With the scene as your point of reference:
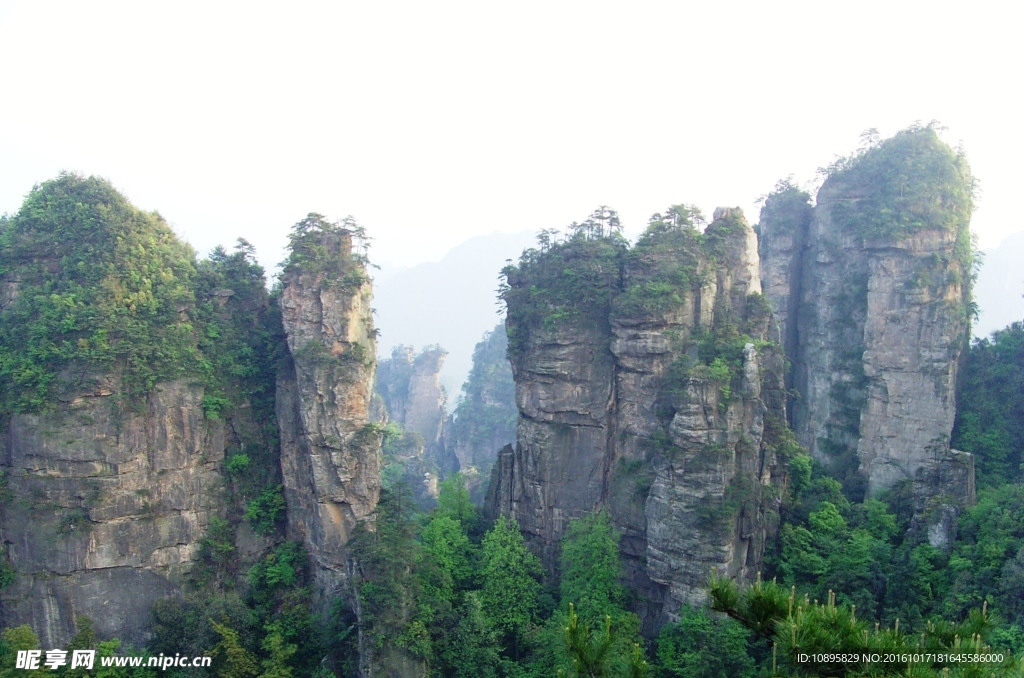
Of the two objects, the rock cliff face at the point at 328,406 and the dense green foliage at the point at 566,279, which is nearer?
the rock cliff face at the point at 328,406

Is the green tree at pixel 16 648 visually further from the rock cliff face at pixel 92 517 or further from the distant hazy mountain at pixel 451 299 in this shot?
the distant hazy mountain at pixel 451 299

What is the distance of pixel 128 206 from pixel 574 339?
15275 millimetres

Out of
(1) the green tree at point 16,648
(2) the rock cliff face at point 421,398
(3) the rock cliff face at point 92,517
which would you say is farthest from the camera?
(2) the rock cliff face at point 421,398

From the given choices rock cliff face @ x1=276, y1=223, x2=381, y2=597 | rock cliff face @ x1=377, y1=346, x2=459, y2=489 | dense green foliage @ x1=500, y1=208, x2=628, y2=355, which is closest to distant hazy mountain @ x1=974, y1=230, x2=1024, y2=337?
rock cliff face @ x1=377, y1=346, x2=459, y2=489

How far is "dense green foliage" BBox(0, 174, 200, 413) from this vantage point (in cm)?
2009

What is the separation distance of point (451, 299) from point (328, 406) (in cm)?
11817

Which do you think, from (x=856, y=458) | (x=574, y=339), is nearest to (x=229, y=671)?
(x=574, y=339)

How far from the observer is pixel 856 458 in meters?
26.8

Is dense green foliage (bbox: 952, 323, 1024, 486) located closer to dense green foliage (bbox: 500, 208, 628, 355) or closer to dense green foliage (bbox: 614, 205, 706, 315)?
dense green foliage (bbox: 614, 205, 706, 315)

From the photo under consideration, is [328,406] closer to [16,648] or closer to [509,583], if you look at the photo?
[509,583]

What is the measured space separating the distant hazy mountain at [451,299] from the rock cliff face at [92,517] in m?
97.1

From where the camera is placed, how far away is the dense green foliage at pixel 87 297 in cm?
2009

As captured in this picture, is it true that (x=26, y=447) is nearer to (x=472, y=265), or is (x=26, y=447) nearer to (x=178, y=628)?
(x=178, y=628)

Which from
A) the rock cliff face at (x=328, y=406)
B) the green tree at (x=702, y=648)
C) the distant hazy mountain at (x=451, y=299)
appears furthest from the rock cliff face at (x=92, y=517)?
the distant hazy mountain at (x=451, y=299)
